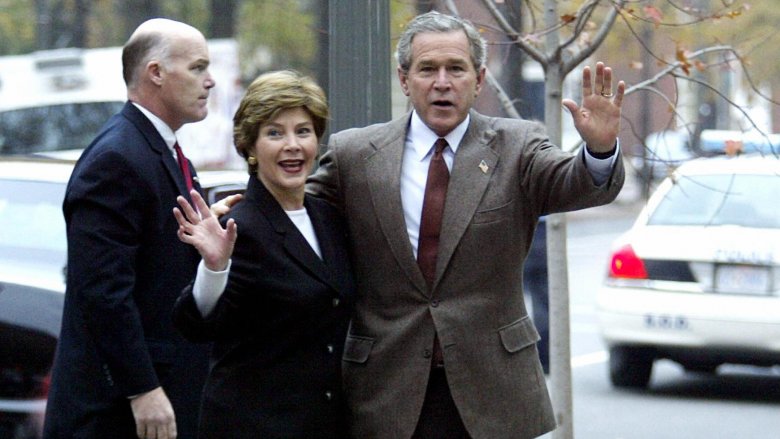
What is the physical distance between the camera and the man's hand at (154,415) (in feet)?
12.5

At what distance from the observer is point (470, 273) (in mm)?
3766

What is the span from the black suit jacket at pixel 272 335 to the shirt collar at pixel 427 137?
0.41 metres

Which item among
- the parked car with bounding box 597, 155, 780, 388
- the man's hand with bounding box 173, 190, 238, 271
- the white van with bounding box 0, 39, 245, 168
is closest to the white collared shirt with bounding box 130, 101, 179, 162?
the man's hand with bounding box 173, 190, 238, 271

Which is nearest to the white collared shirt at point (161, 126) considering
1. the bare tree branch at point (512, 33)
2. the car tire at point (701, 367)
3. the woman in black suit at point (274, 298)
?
the woman in black suit at point (274, 298)

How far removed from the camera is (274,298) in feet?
12.2

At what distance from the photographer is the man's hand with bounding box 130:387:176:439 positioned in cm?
382

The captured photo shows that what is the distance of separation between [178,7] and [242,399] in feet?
63.5

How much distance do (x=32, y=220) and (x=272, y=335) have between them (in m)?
2.93

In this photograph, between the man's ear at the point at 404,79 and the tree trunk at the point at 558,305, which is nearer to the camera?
the man's ear at the point at 404,79

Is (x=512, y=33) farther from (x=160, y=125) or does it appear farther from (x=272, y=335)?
(x=272, y=335)

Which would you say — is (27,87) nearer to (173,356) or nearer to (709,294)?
(709,294)

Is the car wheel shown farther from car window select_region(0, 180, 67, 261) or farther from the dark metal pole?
the dark metal pole

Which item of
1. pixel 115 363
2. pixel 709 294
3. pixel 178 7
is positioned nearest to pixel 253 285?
pixel 115 363

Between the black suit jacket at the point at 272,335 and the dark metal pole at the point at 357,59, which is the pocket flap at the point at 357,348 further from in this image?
the dark metal pole at the point at 357,59
